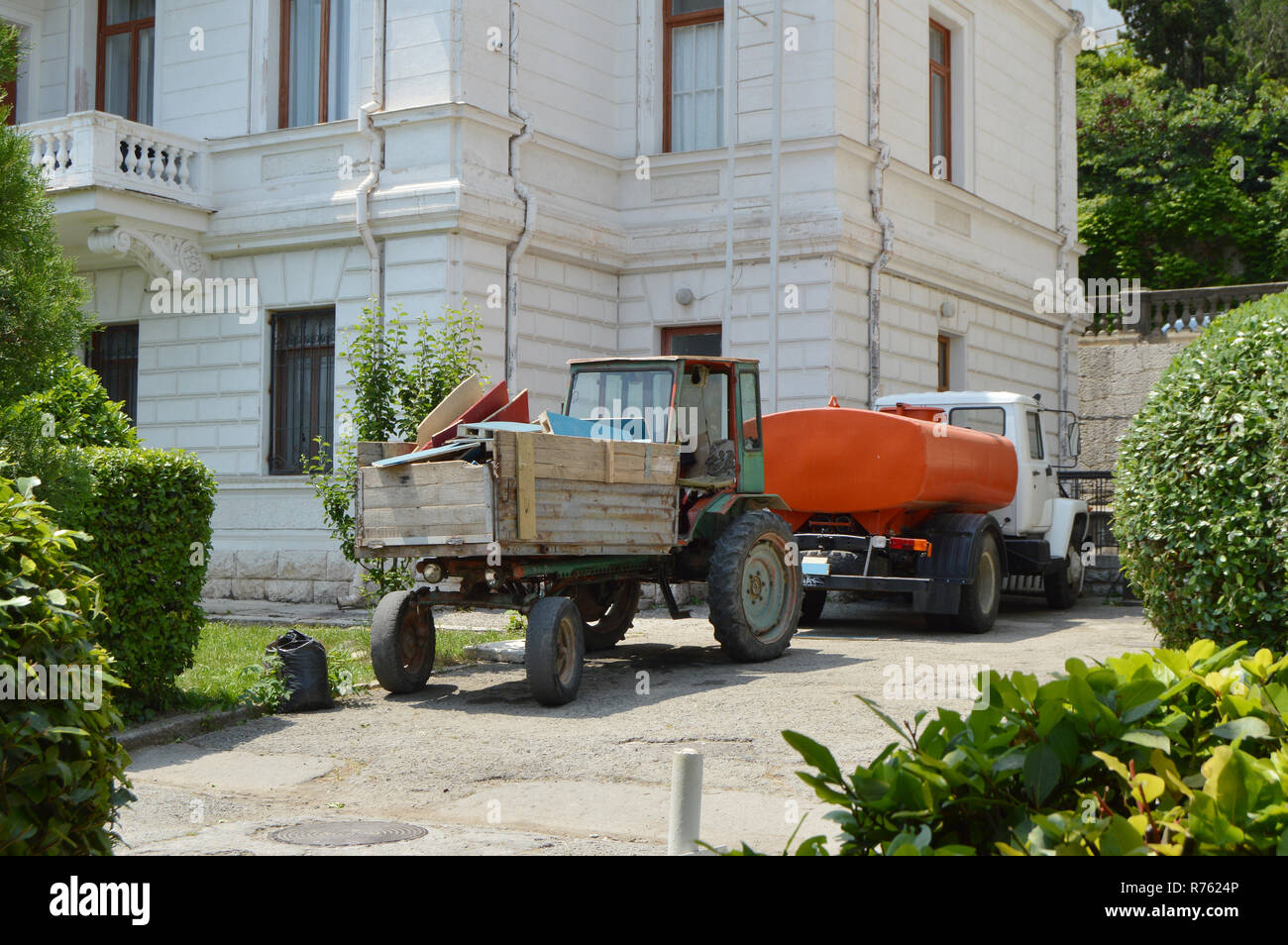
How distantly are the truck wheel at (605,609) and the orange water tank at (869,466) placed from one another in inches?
88.6

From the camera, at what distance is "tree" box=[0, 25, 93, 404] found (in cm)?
827

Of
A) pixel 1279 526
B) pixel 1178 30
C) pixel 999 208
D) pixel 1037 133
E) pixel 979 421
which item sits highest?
pixel 1178 30

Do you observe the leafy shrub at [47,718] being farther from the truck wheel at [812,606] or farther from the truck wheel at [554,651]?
the truck wheel at [812,606]

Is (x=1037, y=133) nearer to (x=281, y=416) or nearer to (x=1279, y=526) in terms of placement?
(x=281, y=416)

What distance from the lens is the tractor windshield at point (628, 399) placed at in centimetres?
1177

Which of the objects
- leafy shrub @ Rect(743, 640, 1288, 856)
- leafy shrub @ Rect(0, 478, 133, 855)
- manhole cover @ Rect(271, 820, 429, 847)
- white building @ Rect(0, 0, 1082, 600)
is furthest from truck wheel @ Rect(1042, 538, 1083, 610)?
leafy shrub @ Rect(0, 478, 133, 855)

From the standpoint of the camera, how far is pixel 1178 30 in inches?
1555

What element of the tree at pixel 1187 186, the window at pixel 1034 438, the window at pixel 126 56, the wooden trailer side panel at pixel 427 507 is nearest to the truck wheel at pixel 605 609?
the wooden trailer side panel at pixel 427 507

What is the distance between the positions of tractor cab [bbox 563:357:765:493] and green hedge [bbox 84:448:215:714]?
3.62 metres

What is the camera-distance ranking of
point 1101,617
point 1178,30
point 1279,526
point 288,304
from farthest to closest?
point 1178,30 < point 288,304 < point 1101,617 < point 1279,526

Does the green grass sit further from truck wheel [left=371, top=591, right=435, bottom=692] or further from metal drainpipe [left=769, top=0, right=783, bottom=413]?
metal drainpipe [left=769, top=0, right=783, bottom=413]

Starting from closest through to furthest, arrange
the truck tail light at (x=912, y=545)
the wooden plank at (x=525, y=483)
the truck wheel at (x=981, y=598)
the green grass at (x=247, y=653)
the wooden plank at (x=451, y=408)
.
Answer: the wooden plank at (x=525, y=483) → the green grass at (x=247, y=653) → the wooden plank at (x=451, y=408) → the truck tail light at (x=912, y=545) → the truck wheel at (x=981, y=598)

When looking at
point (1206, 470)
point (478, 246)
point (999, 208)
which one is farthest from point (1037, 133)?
point (1206, 470)

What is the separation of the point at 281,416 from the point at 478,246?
3645mm
